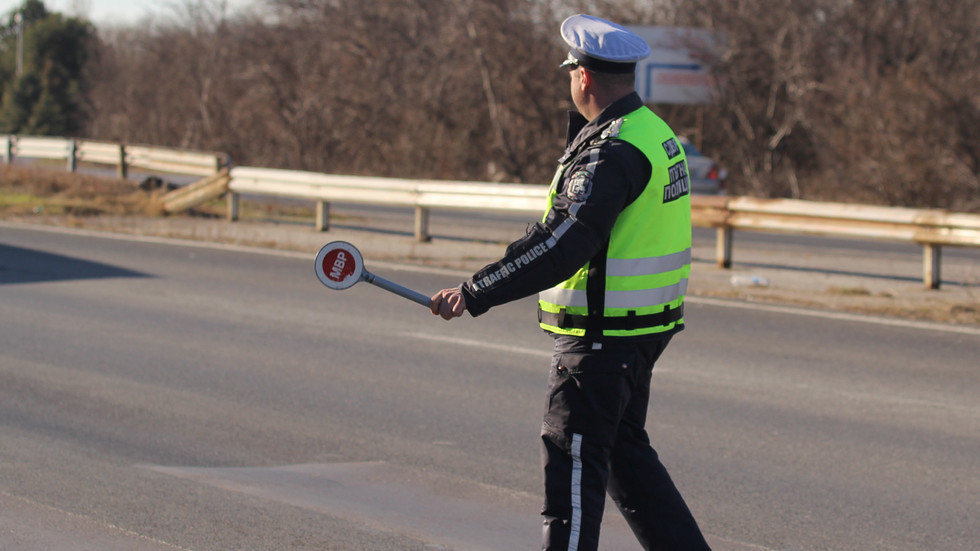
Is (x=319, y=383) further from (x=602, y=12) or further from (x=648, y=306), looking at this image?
(x=602, y=12)

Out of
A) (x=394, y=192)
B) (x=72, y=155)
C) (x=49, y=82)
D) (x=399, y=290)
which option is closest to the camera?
(x=399, y=290)

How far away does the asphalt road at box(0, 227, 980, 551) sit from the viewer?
469cm

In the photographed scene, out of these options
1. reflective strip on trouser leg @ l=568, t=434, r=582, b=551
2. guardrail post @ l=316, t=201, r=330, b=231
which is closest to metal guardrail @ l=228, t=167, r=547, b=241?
guardrail post @ l=316, t=201, r=330, b=231

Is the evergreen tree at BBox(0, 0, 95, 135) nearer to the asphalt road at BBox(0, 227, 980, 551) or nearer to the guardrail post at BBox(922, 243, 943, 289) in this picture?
the asphalt road at BBox(0, 227, 980, 551)

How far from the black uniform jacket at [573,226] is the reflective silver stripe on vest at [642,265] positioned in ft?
0.24

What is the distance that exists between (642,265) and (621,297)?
0.38 feet

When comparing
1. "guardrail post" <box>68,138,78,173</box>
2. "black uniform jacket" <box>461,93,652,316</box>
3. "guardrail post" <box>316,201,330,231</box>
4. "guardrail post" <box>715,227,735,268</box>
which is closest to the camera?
"black uniform jacket" <box>461,93,652,316</box>

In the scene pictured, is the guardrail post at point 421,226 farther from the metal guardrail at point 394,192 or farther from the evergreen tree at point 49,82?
the evergreen tree at point 49,82

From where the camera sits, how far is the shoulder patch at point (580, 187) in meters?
3.18

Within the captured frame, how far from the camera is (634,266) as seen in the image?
3.32m

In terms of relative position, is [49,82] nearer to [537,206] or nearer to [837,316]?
[537,206]

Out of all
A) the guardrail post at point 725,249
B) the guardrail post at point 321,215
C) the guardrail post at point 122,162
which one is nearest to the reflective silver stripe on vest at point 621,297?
A: the guardrail post at point 725,249

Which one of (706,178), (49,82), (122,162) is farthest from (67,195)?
(49,82)

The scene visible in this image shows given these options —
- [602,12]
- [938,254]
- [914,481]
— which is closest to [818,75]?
[602,12]
